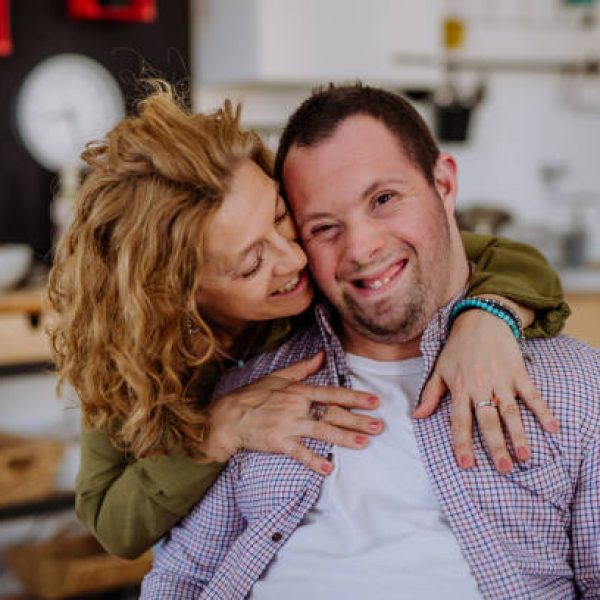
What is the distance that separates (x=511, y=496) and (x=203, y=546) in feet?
1.74

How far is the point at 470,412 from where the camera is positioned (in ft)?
4.67

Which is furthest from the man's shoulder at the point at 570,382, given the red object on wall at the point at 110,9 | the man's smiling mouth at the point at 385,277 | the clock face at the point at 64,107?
the red object on wall at the point at 110,9

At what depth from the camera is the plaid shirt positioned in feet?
4.60

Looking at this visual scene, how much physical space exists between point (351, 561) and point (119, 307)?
1.70 feet

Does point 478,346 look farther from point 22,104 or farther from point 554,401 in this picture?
point 22,104

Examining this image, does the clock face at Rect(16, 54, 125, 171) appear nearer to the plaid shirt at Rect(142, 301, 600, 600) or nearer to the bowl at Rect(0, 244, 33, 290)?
the bowl at Rect(0, 244, 33, 290)

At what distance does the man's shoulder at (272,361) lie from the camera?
1.72 metres

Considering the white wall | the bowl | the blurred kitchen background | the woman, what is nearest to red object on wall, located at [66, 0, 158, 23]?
the blurred kitchen background

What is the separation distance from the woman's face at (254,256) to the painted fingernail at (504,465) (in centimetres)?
43

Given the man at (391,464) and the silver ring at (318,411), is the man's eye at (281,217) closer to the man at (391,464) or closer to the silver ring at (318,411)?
the man at (391,464)

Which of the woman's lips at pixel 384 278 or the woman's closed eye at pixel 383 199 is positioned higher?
the woman's closed eye at pixel 383 199

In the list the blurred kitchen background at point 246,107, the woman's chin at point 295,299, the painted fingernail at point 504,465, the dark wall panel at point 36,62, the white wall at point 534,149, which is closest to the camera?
the painted fingernail at point 504,465

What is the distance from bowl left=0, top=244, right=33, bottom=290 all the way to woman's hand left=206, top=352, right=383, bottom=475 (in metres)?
1.87

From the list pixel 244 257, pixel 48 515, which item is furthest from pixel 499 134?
pixel 244 257
